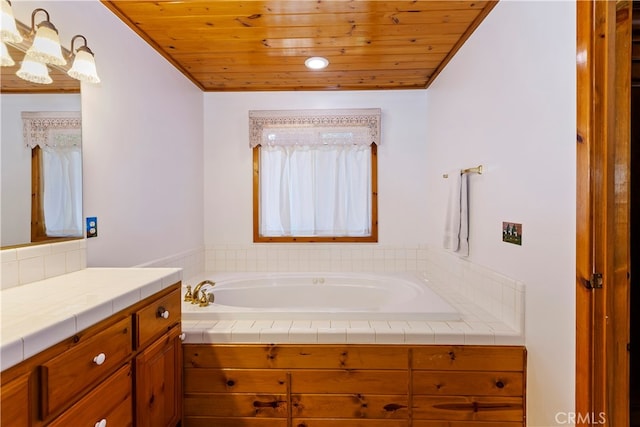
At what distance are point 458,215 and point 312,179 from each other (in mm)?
1348

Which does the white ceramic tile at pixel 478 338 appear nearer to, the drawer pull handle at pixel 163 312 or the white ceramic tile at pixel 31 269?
the drawer pull handle at pixel 163 312

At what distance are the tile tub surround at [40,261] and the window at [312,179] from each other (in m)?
1.56

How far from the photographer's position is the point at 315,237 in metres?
2.88

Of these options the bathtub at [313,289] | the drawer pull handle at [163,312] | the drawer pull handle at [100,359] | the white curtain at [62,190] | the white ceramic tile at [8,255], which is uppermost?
the white curtain at [62,190]

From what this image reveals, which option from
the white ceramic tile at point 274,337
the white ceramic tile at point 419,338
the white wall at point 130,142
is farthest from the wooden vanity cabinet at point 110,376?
the white ceramic tile at point 419,338

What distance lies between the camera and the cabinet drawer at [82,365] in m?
0.79

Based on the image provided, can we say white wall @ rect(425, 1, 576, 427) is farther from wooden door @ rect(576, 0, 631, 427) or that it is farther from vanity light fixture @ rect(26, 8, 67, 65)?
vanity light fixture @ rect(26, 8, 67, 65)

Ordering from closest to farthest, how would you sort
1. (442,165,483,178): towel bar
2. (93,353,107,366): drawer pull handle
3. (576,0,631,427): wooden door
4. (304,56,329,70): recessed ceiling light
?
(93,353,107,366): drawer pull handle → (576,0,631,427): wooden door → (442,165,483,178): towel bar → (304,56,329,70): recessed ceiling light

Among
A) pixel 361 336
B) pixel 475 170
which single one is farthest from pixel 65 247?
pixel 475 170

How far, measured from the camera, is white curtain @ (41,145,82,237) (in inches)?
52.3

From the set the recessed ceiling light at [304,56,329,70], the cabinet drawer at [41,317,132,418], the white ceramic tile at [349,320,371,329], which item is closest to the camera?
the cabinet drawer at [41,317,132,418]

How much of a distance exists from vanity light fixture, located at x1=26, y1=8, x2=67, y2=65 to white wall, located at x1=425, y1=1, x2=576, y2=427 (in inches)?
83.4

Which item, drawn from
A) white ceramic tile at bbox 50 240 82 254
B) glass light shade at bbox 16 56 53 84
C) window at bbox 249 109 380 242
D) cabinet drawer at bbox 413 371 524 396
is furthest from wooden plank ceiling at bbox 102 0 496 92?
cabinet drawer at bbox 413 371 524 396

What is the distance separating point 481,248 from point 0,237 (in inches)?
92.8
